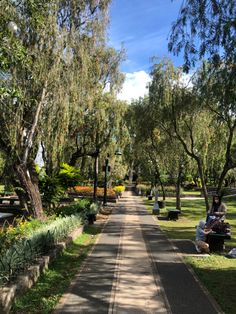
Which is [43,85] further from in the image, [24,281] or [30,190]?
[24,281]

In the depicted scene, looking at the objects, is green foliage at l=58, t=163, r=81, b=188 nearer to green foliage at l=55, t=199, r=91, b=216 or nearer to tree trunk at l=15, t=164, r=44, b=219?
green foliage at l=55, t=199, r=91, b=216

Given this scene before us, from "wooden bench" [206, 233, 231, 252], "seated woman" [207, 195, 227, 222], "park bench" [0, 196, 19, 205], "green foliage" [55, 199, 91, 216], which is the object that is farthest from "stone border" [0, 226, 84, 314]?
"park bench" [0, 196, 19, 205]

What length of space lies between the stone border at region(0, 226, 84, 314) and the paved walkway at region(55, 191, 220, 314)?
0.69m

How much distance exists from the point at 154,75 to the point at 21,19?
39.4ft

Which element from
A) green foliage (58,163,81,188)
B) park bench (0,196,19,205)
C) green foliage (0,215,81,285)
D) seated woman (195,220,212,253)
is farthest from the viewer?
park bench (0,196,19,205)

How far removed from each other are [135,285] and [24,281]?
2.09 metres

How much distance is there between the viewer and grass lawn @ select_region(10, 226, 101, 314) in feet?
20.3

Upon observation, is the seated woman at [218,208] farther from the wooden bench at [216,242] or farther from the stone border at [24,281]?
the stone border at [24,281]

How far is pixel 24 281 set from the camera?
6.81 m

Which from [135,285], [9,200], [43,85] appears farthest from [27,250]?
[9,200]

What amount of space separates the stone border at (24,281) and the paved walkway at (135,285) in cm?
69

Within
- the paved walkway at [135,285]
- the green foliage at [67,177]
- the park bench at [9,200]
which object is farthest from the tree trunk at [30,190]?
the park bench at [9,200]

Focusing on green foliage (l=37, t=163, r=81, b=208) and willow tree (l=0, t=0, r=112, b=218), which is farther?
green foliage (l=37, t=163, r=81, b=208)

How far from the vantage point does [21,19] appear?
1107cm
